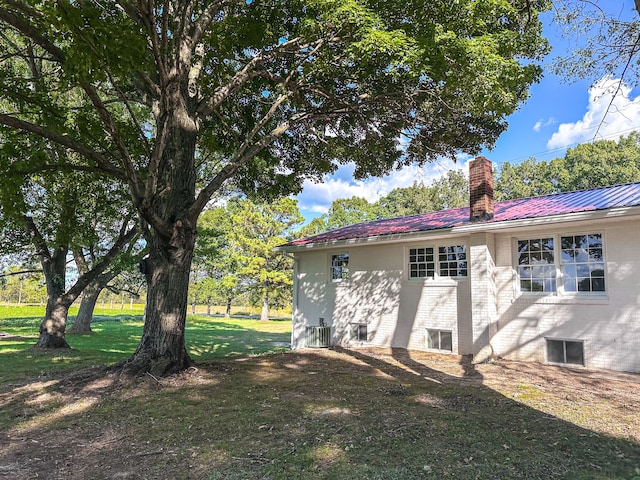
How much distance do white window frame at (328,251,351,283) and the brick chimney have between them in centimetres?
469

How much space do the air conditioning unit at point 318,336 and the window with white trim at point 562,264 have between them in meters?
6.47

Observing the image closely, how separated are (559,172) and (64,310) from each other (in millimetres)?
39784

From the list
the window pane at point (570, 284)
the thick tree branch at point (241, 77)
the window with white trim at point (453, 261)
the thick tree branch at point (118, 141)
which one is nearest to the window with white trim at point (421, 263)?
the window with white trim at point (453, 261)

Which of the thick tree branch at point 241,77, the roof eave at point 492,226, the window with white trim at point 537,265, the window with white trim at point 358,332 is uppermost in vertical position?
the thick tree branch at point 241,77

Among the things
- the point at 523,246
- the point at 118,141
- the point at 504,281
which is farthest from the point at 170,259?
the point at 523,246

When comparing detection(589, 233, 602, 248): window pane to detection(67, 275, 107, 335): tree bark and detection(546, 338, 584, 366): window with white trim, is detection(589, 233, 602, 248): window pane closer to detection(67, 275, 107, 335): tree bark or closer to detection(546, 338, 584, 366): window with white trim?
detection(546, 338, 584, 366): window with white trim

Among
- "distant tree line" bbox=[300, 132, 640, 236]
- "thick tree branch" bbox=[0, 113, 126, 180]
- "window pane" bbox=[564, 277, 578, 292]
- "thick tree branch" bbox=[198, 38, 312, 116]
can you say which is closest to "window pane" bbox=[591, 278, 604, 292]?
"window pane" bbox=[564, 277, 578, 292]

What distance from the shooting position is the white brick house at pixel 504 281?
805cm

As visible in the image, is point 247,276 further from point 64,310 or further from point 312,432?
point 312,432

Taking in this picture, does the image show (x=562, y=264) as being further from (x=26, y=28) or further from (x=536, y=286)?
(x=26, y=28)

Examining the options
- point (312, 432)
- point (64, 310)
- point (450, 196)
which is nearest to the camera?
point (312, 432)

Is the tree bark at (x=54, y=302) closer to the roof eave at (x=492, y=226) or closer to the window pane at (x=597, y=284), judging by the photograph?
the roof eave at (x=492, y=226)

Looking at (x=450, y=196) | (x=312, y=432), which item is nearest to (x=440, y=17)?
(x=312, y=432)

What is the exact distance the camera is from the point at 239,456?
3924mm
